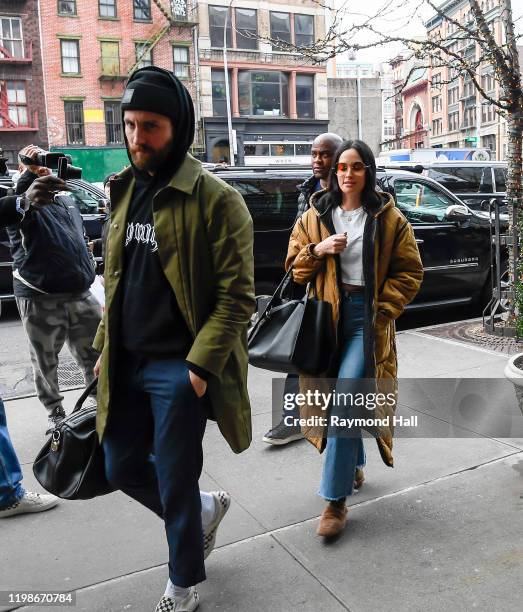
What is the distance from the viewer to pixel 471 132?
220ft

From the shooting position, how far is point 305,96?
129 feet

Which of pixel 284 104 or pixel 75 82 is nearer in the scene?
pixel 75 82

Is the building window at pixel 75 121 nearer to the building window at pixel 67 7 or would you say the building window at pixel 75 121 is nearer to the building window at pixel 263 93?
the building window at pixel 67 7

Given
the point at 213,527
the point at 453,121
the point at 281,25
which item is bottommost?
the point at 213,527

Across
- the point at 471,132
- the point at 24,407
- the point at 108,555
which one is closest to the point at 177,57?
the point at 24,407

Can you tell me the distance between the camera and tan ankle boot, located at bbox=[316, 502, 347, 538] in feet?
10.3

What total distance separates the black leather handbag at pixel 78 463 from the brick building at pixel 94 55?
2998 cm

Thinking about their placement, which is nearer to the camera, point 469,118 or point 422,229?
point 422,229

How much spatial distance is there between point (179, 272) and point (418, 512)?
74.7 inches

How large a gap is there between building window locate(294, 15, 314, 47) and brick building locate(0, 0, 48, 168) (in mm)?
14457

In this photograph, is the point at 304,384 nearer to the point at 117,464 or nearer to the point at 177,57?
the point at 117,464

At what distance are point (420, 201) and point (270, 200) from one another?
1999 millimetres

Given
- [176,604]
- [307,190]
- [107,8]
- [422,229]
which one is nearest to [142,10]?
[107,8]

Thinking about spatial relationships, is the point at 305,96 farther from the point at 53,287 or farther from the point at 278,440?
the point at 278,440
